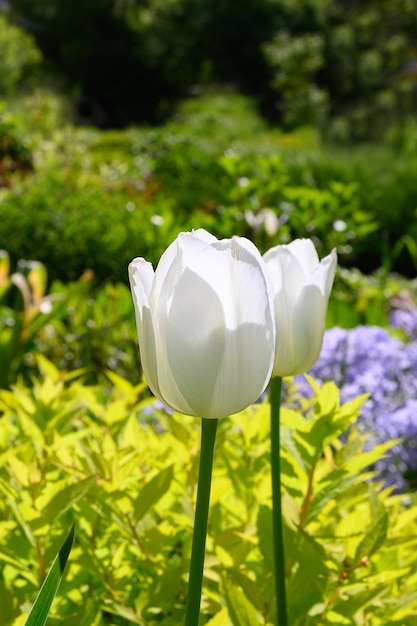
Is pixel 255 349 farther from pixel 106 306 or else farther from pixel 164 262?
pixel 106 306

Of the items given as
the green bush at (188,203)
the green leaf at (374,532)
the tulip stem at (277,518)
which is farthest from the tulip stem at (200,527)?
the green bush at (188,203)

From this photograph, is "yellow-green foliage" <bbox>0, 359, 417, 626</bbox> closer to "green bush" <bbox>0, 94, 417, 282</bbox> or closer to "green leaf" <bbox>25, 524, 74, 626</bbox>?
"green leaf" <bbox>25, 524, 74, 626</bbox>

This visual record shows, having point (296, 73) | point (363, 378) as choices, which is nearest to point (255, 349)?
point (363, 378)

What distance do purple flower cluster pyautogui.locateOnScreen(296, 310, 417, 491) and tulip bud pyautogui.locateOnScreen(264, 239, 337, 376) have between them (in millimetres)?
890

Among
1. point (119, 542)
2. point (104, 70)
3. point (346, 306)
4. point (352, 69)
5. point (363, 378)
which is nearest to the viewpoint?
point (119, 542)

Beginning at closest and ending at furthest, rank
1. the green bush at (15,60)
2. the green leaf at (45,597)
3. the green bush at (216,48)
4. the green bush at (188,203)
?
the green leaf at (45,597), the green bush at (188,203), the green bush at (15,60), the green bush at (216,48)

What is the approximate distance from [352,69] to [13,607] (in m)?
26.3

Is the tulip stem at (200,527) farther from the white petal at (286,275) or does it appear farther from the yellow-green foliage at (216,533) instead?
the white petal at (286,275)

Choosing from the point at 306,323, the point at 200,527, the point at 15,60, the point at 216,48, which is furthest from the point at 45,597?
the point at 216,48

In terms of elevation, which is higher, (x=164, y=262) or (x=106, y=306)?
(x=164, y=262)

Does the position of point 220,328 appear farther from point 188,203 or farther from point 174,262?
point 188,203

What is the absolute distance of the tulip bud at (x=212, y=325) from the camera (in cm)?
60

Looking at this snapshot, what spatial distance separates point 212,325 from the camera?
0.60 m

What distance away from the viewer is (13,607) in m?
0.83
